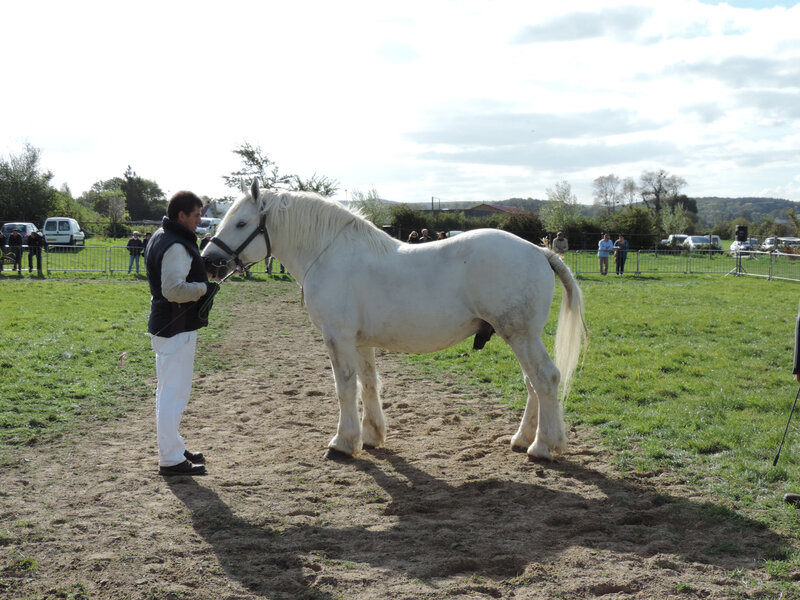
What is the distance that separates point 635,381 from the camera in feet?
27.0

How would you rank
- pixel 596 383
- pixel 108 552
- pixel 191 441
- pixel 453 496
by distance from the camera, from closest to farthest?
pixel 108 552 → pixel 453 496 → pixel 191 441 → pixel 596 383

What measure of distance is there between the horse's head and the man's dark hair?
0.51 m

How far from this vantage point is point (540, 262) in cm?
558

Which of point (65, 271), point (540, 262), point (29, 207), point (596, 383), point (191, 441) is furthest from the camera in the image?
point (29, 207)

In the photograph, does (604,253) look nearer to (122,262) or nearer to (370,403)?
(122,262)

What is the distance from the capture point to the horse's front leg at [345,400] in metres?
5.68

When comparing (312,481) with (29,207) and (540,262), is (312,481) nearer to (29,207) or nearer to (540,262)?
(540,262)

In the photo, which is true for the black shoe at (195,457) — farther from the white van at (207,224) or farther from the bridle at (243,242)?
the white van at (207,224)

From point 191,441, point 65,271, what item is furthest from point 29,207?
point 191,441

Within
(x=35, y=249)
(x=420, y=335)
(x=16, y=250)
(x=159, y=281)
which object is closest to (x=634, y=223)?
(x=35, y=249)

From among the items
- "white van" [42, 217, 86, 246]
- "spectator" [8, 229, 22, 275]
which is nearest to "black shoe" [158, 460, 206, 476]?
"spectator" [8, 229, 22, 275]

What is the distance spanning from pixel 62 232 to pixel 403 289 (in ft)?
130

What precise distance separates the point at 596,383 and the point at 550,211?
49139 mm

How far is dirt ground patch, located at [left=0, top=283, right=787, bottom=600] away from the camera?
3.49 metres
